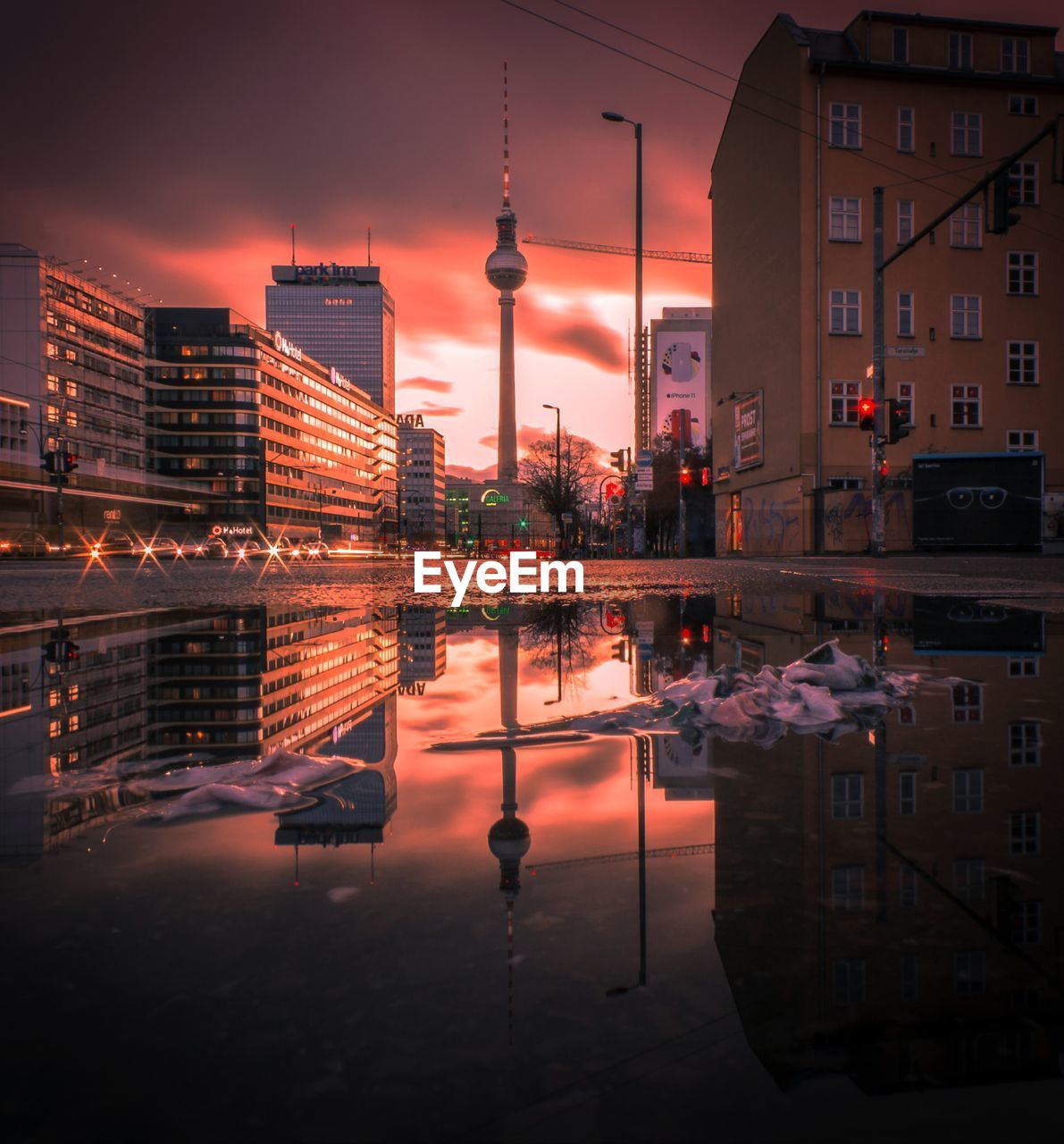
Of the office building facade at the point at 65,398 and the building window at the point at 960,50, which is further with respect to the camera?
the office building facade at the point at 65,398

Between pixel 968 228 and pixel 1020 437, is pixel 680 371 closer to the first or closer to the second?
pixel 968 228

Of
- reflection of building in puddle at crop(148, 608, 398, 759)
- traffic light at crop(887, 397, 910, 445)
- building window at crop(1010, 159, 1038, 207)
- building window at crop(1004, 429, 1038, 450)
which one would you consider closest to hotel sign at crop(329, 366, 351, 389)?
building window at crop(1010, 159, 1038, 207)

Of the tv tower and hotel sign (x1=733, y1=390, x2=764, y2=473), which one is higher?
the tv tower

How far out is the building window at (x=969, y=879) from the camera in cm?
167

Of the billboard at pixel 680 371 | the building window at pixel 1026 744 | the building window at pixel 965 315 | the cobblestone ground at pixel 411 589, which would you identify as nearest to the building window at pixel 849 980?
the building window at pixel 1026 744

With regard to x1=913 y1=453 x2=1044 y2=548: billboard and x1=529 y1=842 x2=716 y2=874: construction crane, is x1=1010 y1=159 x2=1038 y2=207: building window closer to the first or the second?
x1=913 y1=453 x2=1044 y2=548: billboard

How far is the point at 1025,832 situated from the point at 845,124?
4147 cm

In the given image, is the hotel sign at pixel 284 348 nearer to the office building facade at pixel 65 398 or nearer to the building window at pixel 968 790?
the office building facade at pixel 65 398

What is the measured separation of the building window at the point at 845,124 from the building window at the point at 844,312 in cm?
623

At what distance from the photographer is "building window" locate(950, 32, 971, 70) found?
37.5 meters

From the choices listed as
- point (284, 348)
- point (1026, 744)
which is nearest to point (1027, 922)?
point (1026, 744)

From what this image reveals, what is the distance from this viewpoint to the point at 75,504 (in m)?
83.6

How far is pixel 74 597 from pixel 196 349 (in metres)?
105

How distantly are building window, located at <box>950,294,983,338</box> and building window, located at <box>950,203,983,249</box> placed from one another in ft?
7.31
